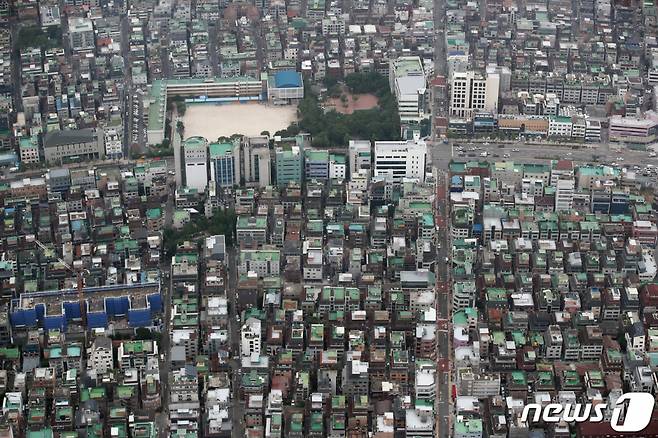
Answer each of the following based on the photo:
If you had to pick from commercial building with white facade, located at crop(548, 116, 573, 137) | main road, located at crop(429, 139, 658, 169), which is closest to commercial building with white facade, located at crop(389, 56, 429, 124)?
main road, located at crop(429, 139, 658, 169)

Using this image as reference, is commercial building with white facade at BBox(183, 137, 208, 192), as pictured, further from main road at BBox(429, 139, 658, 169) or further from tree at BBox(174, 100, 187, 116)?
main road at BBox(429, 139, 658, 169)

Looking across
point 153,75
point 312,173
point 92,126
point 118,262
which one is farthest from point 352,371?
point 153,75

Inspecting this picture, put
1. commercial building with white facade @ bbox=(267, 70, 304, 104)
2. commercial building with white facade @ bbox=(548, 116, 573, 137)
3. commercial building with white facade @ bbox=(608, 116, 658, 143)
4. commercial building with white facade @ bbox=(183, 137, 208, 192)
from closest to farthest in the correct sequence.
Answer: commercial building with white facade @ bbox=(183, 137, 208, 192) < commercial building with white facade @ bbox=(608, 116, 658, 143) < commercial building with white facade @ bbox=(548, 116, 573, 137) < commercial building with white facade @ bbox=(267, 70, 304, 104)

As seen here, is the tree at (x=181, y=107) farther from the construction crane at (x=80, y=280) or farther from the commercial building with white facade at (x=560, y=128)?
the commercial building with white facade at (x=560, y=128)

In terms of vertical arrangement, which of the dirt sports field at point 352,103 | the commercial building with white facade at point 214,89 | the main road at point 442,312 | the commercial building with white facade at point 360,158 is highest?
the commercial building with white facade at point 214,89

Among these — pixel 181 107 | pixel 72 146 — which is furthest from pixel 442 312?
pixel 181 107

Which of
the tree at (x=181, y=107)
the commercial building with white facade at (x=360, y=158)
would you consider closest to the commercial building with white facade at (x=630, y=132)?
the commercial building with white facade at (x=360, y=158)
